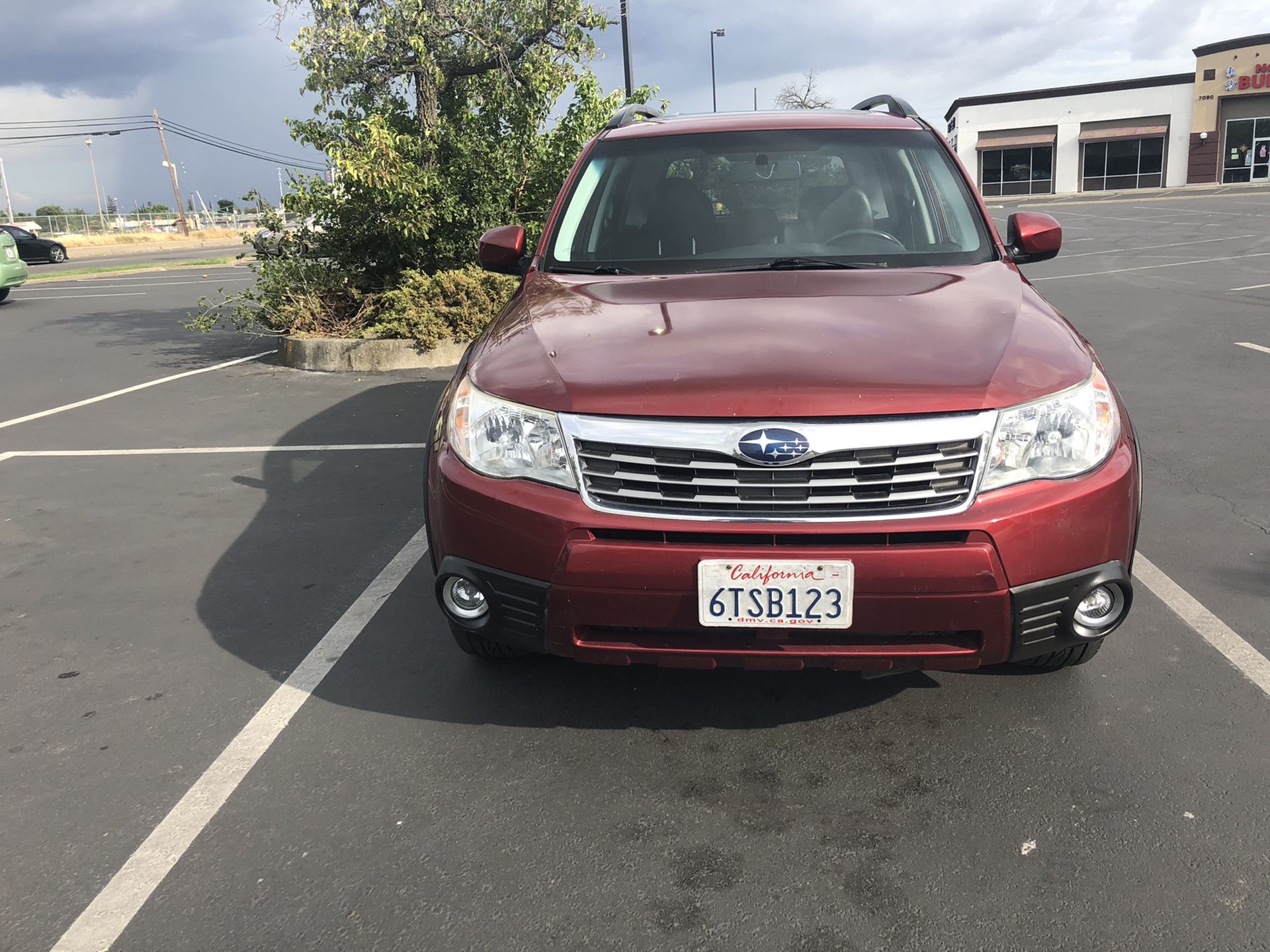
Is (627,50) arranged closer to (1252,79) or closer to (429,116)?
(429,116)

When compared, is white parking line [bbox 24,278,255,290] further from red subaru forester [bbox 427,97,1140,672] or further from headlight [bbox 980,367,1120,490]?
headlight [bbox 980,367,1120,490]

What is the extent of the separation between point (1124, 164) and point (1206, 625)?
53403 mm

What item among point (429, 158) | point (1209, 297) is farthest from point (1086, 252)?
point (429, 158)

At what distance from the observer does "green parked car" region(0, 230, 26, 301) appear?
58.4 ft

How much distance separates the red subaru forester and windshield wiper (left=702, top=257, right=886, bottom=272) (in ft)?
1.80

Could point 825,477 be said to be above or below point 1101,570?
above

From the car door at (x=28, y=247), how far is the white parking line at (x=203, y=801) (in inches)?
1431

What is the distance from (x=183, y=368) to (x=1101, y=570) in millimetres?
9306

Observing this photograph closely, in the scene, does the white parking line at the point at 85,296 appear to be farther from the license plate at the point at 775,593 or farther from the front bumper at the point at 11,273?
the license plate at the point at 775,593

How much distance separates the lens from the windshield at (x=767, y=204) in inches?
144

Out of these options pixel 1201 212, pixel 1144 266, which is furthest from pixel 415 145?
pixel 1201 212

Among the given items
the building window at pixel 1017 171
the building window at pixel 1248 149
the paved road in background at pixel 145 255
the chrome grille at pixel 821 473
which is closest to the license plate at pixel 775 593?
the chrome grille at pixel 821 473

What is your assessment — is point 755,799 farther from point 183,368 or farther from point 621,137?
point 183,368

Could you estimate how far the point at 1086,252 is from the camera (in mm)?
18812
